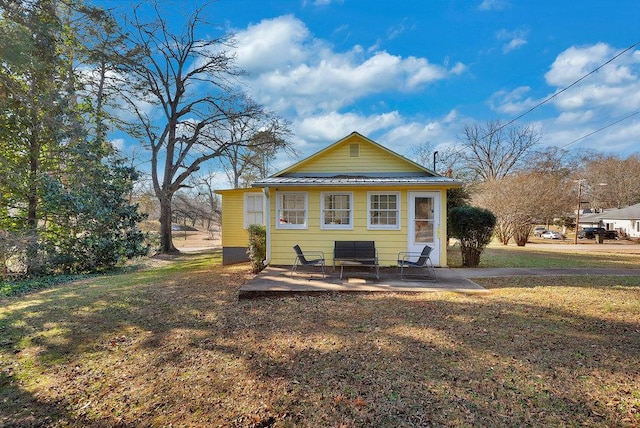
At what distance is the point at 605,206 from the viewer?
42781mm

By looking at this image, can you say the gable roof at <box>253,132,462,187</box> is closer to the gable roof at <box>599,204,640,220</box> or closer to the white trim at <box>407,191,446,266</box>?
the white trim at <box>407,191,446,266</box>

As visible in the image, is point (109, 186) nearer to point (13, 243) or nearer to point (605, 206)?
point (13, 243)

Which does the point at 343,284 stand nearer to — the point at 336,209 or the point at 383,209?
the point at 336,209

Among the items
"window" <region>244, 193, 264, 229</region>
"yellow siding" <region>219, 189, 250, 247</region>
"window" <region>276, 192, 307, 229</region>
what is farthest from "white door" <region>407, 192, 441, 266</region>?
"yellow siding" <region>219, 189, 250, 247</region>

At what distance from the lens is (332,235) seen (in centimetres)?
946

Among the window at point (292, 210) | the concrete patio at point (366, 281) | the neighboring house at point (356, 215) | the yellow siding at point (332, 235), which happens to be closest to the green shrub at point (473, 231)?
the concrete patio at point (366, 281)

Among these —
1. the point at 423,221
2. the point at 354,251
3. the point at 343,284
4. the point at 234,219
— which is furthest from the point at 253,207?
the point at 423,221

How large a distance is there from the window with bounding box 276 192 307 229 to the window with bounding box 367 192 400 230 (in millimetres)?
2122

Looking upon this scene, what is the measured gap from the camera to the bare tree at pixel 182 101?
60.7ft

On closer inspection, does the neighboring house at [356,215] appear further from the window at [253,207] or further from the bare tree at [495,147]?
the bare tree at [495,147]

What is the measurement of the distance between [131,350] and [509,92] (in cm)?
2451

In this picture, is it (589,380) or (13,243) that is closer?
(589,380)

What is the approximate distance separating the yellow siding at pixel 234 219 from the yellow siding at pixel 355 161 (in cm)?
360

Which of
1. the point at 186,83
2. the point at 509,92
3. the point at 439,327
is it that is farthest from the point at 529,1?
the point at 186,83
